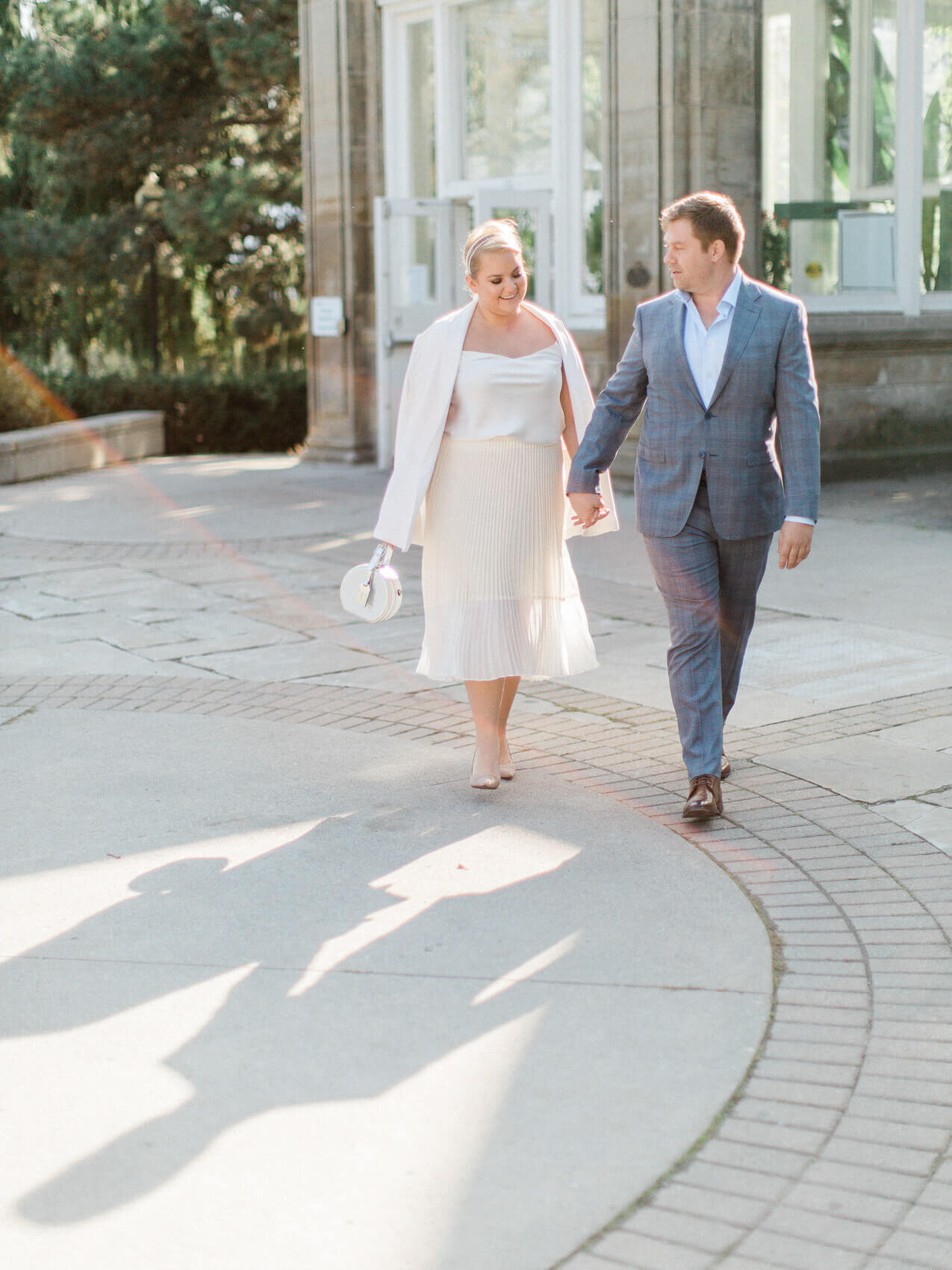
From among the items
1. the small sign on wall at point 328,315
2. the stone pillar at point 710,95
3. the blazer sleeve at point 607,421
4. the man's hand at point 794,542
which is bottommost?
the man's hand at point 794,542

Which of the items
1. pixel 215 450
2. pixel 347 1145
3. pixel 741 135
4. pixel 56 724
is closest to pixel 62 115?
pixel 215 450

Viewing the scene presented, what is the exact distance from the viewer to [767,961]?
360 centimetres

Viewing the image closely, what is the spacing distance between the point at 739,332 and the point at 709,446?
0.34 m

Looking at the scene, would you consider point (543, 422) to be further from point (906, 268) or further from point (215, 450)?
point (215, 450)

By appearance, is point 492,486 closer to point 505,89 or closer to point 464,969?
point 464,969

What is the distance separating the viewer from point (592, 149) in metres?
13.6

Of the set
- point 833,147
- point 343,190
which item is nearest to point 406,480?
point 833,147

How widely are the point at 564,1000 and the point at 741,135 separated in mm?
10043

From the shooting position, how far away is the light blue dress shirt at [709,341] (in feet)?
14.7

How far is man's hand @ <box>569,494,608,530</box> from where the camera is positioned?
4.67m

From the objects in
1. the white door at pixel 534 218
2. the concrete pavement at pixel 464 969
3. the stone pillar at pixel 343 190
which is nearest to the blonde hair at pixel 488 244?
the concrete pavement at pixel 464 969

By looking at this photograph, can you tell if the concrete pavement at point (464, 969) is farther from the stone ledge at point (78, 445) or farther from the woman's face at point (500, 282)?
the stone ledge at point (78, 445)

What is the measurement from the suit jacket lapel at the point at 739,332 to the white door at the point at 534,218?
935 cm

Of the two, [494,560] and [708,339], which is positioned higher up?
[708,339]
